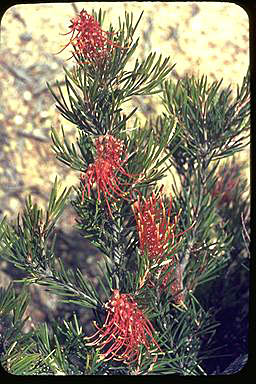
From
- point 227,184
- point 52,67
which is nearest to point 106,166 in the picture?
point 227,184

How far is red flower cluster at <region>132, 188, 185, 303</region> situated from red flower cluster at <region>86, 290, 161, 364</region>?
37 mm

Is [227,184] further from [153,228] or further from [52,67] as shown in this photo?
[52,67]

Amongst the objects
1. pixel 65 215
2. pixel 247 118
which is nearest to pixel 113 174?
pixel 247 118

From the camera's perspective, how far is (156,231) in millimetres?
512

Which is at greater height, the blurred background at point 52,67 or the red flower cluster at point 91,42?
the red flower cluster at point 91,42

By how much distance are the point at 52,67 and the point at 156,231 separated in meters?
0.49

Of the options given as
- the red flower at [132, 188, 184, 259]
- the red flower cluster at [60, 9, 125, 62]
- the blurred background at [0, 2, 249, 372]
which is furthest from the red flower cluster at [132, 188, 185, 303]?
the blurred background at [0, 2, 249, 372]

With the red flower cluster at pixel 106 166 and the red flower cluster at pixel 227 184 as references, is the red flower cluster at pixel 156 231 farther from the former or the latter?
the red flower cluster at pixel 227 184

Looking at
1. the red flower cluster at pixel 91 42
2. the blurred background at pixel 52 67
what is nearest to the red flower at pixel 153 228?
the red flower cluster at pixel 91 42

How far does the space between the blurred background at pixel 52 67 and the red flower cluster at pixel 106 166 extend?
40 centimetres

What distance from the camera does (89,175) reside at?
0.52 m

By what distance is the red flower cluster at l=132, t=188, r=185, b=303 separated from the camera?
51 cm

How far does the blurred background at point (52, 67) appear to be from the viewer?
92 cm

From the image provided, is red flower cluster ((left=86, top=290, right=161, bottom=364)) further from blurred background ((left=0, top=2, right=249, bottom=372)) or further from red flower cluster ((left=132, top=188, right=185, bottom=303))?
blurred background ((left=0, top=2, right=249, bottom=372))
